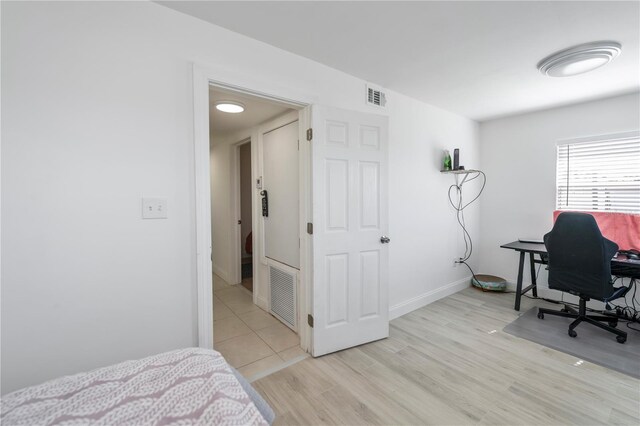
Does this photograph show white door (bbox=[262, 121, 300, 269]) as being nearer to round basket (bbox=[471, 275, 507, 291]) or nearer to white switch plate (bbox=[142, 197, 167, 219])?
white switch plate (bbox=[142, 197, 167, 219])

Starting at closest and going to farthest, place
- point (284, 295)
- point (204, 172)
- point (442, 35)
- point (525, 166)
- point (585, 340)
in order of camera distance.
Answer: point (204, 172) → point (442, 35) → point (585, 340) → point (284, 295) → point (525, 166)

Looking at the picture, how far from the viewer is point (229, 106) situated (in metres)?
2.77

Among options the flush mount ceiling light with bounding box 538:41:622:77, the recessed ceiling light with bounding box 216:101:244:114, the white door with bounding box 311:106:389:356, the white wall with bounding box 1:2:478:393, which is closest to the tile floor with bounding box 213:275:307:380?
the white door with bounding box 311:106:389:356

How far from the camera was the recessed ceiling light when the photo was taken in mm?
2723

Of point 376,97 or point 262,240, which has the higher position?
point 376,97

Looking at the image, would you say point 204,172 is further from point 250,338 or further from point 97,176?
point 250,338

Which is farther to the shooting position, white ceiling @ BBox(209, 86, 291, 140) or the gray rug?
white ceiling @ BBox(209, 86, 291, 140)

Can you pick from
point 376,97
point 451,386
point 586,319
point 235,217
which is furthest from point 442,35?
point 235,217

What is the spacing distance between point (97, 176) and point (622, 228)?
474 centimetres

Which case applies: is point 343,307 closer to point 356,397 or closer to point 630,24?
point 356,397

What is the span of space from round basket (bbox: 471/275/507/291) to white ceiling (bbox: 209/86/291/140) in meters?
3.46

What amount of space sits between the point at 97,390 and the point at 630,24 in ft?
11.1

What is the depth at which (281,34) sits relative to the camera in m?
1.91

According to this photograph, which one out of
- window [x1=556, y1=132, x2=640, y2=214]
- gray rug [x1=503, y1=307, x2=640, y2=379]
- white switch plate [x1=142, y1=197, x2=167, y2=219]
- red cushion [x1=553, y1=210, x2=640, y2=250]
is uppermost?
window [x1=556, y1=132, x2=640, y2=214]
